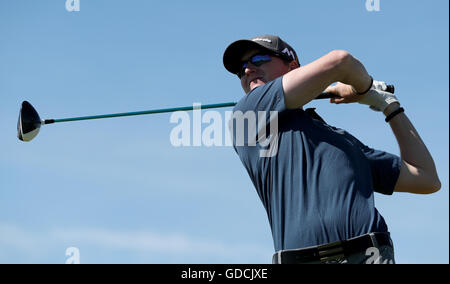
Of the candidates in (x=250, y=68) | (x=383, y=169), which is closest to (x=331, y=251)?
(x=383, y=169)

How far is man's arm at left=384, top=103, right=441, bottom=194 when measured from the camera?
5035 mm

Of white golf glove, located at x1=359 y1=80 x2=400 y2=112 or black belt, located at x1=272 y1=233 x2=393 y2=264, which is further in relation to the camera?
white golf glove, located at x1=359 y1=80 x2=400 y2=112

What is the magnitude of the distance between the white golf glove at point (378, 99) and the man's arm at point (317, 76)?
0.52 metres

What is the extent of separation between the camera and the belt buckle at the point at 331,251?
3979 mm

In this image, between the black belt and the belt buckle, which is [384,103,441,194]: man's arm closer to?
the black belt

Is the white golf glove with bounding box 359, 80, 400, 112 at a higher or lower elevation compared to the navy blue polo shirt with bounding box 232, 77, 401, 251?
higher

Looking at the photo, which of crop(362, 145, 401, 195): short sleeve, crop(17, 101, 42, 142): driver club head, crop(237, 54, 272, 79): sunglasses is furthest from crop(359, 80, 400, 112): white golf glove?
crop(17, 101, 42, 142): driver club head

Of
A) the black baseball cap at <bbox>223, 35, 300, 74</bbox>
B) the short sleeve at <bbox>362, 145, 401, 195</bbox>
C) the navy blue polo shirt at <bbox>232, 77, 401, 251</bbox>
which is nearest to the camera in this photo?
the navy blue polo shirt at <bbox>232, 77, 401, 251</bbox>

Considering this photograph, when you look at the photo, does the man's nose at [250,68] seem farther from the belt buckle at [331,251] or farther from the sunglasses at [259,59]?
the belt buckle at [331,251]

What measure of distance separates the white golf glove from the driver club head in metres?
4.84

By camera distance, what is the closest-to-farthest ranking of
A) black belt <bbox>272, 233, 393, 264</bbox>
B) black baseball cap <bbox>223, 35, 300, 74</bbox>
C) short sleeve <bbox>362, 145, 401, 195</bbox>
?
black belt <bbox>272, 233, 393, 264</bbox> < short sleeve <bbox>362, 145, 401, 195</bbox> < black baseball cap <bbox>223, 35, 300, 74</bbox>

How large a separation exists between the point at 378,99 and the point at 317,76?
0.92 metres
